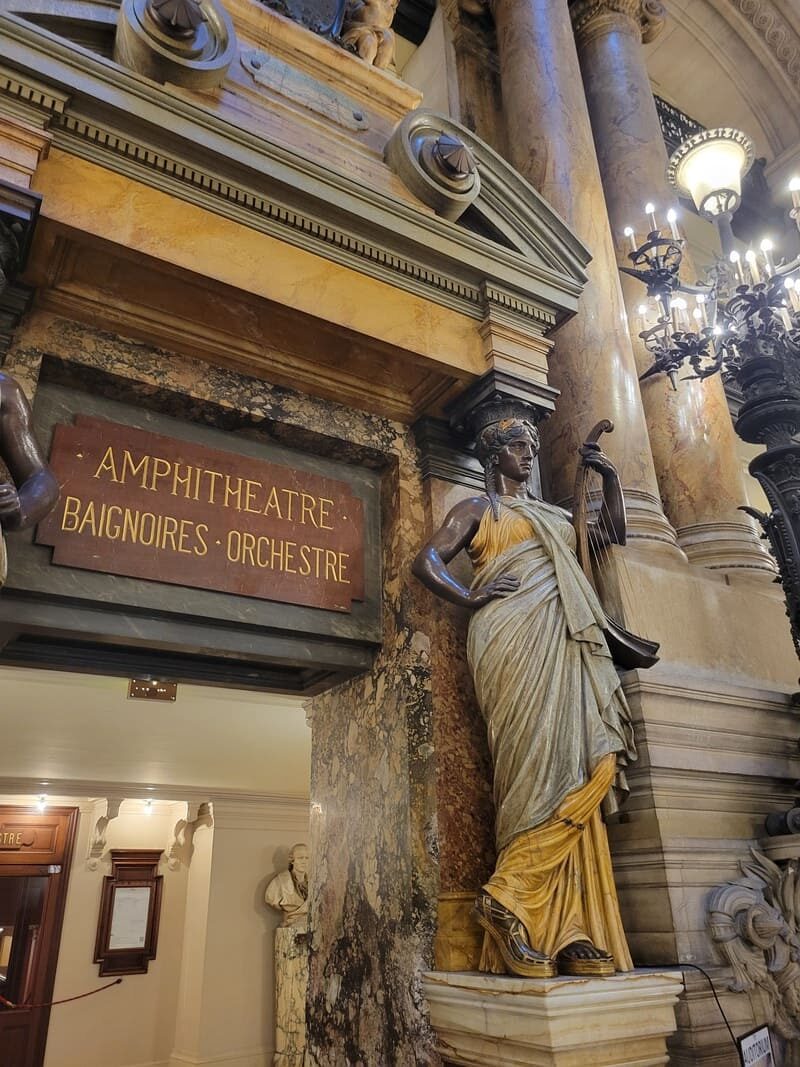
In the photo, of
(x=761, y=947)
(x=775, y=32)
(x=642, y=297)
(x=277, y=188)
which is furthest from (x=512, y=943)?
(x=775, y=32)

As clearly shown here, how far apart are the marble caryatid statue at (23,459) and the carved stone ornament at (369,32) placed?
311cm

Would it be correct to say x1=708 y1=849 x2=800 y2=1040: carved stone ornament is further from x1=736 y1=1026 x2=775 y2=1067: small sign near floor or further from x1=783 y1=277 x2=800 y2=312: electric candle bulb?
x1=783 y1=277 x2=800 y2=312: electric candle bulb

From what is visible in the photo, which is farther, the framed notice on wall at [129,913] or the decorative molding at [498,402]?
the framed notice on wall at [129,913]

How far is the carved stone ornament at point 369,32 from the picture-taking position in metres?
4.59

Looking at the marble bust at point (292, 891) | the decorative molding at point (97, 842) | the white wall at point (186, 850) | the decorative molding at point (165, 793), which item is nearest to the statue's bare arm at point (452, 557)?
the white wall at point (186, 850)

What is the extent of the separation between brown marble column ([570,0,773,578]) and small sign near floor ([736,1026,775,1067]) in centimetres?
260

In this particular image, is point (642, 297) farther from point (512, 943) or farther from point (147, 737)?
point (147, 737)

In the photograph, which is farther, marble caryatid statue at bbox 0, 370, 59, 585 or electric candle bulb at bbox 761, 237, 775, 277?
electric candle bulb at bbox 761, 237, 775, 277

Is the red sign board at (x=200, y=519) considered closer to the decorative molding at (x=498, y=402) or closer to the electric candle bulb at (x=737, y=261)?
the decorative molding at (x=498, y=402)

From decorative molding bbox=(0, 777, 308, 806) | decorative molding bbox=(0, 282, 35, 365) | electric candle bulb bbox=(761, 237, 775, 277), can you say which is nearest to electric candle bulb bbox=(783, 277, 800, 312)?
electric candle bulb bbox=(761, 237, 775, 277)

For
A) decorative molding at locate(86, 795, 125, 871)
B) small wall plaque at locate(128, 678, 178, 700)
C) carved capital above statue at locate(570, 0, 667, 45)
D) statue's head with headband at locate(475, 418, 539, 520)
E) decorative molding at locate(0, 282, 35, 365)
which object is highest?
carved capital above statue at locate(570, 0, 667, 45)

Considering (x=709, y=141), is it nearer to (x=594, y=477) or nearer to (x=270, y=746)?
(x=594, y=477)

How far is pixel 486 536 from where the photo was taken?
11.0ft

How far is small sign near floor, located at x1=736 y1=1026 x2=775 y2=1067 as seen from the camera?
8.00ft
